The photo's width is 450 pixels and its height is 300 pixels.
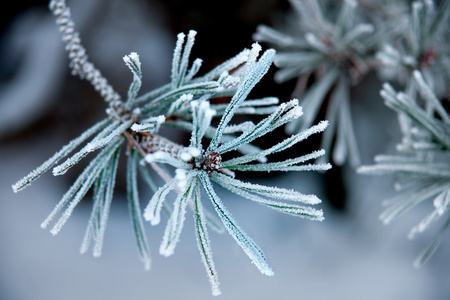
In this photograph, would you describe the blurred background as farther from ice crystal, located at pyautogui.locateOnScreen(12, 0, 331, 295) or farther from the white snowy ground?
ice crystal, located at pyautogui.locateOnScreen(12, 0, 331, 295)

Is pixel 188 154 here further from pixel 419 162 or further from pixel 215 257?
pixel 215 257

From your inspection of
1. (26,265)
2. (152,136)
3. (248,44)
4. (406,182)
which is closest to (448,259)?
(406,182)

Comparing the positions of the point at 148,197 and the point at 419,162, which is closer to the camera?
the point at 419,162

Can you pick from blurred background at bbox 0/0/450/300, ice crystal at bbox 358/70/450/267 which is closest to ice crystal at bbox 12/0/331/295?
ice crystal at bbox 358/70/450/267

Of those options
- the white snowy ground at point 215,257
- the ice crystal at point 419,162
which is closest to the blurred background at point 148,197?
the white snowy ground at point 215,257

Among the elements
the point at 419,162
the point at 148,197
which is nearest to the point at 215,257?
the point at 148,197

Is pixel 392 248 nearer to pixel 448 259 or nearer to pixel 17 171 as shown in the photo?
pixel 448 259

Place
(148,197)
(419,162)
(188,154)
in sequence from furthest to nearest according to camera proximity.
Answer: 1. (148,197)
2. (419,162)
3. (188,154)

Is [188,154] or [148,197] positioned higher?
[148,197]

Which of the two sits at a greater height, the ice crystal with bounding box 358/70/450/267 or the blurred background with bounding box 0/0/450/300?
the blurred background with bounding box 0/0/450/300
